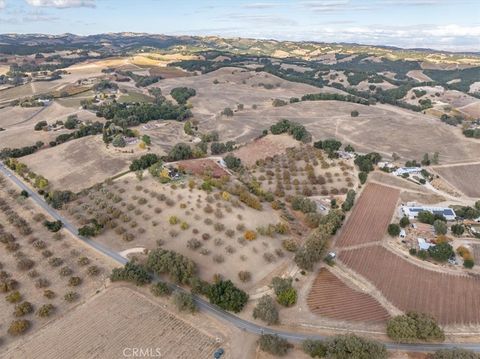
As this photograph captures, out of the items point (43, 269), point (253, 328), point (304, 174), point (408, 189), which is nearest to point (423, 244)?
point (408, 189)

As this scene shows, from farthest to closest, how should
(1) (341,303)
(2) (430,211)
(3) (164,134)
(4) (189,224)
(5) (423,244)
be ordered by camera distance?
(3) (164,134) → (2) (430,211) → (4) (189,224) → (5) (423,244) → (1) (341,303)

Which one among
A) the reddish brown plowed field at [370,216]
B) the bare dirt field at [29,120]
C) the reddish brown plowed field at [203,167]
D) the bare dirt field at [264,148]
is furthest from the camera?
the bare dirt field at [29,120]

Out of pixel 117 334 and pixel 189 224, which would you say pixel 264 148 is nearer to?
pixel 189 224

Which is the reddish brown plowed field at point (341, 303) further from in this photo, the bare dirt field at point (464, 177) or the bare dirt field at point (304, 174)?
the bare dirt field at point (464, 177)

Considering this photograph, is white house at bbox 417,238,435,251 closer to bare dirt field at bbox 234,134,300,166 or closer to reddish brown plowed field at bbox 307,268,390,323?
reddish brown plowed field at bbox 307,268,390,323

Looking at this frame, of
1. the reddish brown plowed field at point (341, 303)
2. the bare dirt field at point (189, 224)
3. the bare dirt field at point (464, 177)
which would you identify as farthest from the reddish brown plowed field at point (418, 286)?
the bare dirt field at point (464, 177)

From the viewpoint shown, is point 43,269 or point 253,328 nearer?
point 253,328
